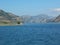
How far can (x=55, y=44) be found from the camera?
53.2 m

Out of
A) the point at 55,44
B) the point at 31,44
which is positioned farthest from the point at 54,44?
the point at 31,44

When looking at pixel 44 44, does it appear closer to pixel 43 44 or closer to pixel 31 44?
pixel 43 44

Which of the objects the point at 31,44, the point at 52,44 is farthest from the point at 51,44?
the point at 31,44

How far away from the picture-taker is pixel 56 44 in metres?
53.2

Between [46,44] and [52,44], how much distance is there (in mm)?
1906

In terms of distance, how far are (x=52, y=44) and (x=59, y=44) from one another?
6.81 ft

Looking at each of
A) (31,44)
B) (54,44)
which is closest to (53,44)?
(54,44)

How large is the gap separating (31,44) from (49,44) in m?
4.90

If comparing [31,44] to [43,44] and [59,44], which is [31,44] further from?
[59,44]

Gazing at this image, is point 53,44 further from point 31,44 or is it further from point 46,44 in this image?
point 31,44

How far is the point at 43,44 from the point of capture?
2080 inches

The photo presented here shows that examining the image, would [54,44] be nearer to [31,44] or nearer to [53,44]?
[53,44]

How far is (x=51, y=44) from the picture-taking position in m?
53.6

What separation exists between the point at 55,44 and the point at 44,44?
3.01 m
